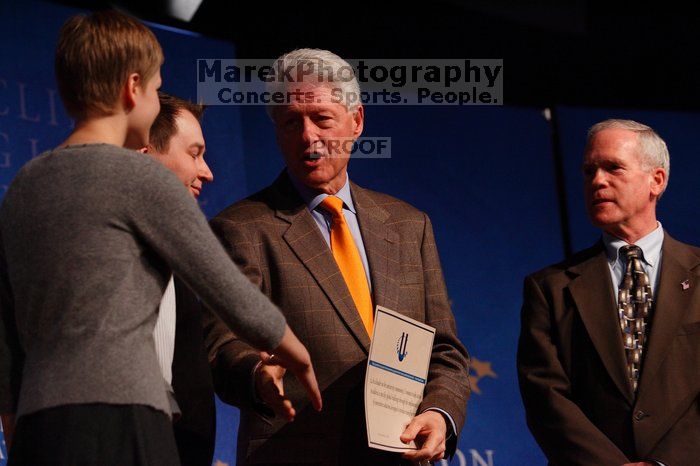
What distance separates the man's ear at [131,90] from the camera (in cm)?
183

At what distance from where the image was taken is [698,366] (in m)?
3.12

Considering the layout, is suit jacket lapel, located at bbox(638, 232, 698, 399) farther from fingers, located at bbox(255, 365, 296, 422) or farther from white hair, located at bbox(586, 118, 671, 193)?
fingers, located at bbox(255, 365, 296, 422)

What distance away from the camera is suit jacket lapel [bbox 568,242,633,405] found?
3096 mm

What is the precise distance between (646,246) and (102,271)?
2.16 meters

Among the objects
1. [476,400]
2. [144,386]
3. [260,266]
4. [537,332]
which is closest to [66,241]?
[144,386]

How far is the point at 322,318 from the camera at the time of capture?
8.66ft

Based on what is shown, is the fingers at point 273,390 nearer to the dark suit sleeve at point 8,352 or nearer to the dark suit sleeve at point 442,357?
the dark suit sleeve at point 442,357

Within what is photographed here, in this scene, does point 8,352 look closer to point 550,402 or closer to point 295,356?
point 295,356

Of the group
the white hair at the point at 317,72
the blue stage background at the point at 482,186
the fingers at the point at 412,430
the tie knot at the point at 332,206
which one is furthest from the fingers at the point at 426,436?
the blue stage background at the point at 482,186

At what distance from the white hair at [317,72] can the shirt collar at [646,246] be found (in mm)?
1039

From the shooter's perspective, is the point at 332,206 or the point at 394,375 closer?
the point at 394,375

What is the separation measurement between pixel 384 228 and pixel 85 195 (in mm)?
1260

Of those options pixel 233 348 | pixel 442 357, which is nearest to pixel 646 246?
pixel 442 357
